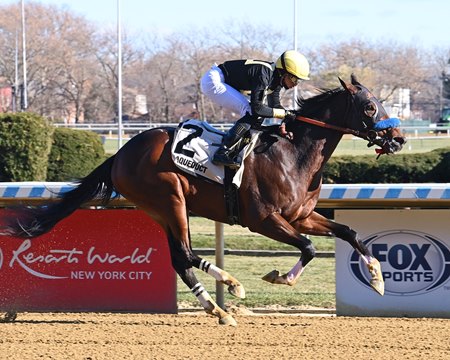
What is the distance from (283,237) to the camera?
299 inches

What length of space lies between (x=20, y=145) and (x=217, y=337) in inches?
437

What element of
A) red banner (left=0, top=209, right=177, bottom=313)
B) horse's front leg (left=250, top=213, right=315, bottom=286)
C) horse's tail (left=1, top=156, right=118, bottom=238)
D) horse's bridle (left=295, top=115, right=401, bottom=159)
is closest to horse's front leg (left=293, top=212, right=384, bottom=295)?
horse's front leg (left=250, top=213, right=315, bottom=286)

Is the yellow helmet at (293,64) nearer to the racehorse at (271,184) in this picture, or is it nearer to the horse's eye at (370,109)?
the racehorse at (271,184)

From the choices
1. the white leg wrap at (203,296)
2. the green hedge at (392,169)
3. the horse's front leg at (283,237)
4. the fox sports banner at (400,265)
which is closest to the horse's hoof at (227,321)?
the white leg wrap at (203,296)

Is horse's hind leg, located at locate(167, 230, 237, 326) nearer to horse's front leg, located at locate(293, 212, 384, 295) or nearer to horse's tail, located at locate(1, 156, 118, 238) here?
horse's tail, located at locate(1, 156, 118, 238)

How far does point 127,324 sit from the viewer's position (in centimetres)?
806

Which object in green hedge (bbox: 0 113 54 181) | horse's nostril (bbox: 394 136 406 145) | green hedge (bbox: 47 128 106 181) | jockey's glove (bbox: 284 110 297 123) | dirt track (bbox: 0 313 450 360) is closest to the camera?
dirt track (bbox: 0 313 450 360)

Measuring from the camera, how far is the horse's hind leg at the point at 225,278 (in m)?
7.51

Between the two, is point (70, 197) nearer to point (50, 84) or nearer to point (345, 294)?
point (345, 294)

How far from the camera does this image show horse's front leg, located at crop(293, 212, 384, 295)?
7.70m

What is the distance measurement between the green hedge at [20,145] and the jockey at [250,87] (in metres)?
10.00

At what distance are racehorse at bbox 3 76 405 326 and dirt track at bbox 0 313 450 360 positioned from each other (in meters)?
0.41

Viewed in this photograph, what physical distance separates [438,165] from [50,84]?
40.5m

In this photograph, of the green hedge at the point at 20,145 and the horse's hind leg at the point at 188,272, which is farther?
the green hedge at the point at 20,145
